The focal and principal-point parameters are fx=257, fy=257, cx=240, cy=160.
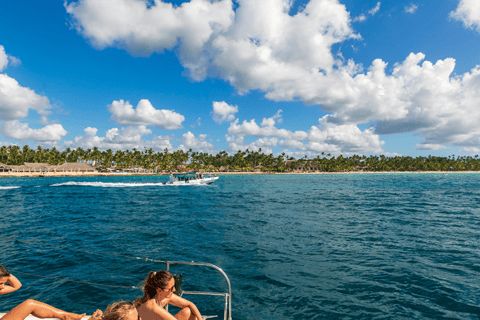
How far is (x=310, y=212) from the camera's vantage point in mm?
29781

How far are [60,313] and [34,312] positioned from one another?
413 millimetres

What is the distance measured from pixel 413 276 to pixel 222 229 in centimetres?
1387

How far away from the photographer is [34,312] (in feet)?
15.1

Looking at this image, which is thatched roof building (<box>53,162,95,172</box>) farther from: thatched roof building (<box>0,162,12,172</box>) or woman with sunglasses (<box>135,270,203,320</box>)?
woman with sunglasses (<box>135,270,203,320</box>)

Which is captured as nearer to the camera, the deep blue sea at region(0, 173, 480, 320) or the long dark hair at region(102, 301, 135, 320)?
the long dark hair at region(102, 301, 135, 320)

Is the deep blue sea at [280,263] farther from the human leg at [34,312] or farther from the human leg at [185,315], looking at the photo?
the human leg at [34,312]

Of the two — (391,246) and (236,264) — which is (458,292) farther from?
(236,264)

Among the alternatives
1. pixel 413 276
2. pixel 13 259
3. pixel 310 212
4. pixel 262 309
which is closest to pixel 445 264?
pixel 413 276

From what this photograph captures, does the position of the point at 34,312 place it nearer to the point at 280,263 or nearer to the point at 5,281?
the point at 5,281

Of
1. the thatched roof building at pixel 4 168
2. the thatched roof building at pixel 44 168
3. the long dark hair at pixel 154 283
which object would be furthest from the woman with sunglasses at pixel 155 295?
the thatched roof building at pixel 4 168

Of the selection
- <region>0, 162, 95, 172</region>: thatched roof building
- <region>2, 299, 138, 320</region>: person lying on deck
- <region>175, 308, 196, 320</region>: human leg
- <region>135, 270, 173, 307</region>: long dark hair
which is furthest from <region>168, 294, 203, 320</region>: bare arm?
<region>0, 162, 95, 172</region>: thatched roof building

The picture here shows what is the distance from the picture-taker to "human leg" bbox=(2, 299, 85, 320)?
4.32 m

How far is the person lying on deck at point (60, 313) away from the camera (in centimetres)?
327

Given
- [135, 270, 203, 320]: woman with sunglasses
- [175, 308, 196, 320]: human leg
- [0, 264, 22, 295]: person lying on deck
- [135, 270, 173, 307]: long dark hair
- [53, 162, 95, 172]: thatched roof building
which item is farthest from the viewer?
[53, 162, 95, 172]: thatched roof building
